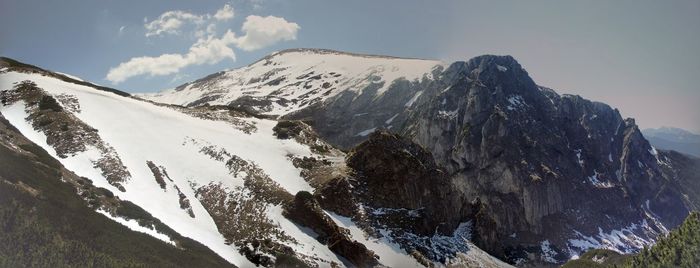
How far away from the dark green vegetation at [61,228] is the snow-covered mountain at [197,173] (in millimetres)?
3521

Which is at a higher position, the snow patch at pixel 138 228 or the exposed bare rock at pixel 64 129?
the exposed bare rock at pixel 64 129

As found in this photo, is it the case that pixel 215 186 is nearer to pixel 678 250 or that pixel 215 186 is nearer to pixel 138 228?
pixel 138 228

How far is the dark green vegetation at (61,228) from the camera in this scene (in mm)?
33562

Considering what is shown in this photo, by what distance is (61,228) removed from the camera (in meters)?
38.6

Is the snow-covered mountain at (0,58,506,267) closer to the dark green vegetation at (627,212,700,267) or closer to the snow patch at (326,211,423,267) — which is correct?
the snow patch at (326,211,423,267)

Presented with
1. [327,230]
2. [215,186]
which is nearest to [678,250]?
[327,230]

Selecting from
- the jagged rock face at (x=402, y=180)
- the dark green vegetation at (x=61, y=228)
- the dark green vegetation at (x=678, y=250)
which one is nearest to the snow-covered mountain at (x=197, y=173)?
the dark green vegetation at (x=61, y=228)

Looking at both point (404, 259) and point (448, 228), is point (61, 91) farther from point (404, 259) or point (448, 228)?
point (448, 228)

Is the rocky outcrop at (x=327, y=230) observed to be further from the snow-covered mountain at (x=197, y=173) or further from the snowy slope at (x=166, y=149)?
the snowy slope at (x=166, y=149)

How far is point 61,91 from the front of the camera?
286 ft

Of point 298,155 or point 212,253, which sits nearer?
point 212,253

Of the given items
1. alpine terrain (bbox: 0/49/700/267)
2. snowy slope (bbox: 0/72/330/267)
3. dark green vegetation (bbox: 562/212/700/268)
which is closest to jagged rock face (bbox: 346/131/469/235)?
alpine terrain (bbox: 0/49/700/267)

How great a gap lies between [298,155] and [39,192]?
51356mm

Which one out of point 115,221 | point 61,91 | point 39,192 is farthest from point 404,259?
point 61,91
